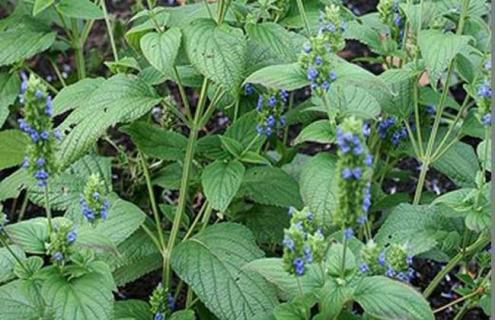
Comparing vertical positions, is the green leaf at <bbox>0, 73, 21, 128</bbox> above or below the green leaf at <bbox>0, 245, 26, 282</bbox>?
below

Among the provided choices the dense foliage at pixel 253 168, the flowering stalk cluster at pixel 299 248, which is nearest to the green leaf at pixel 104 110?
the dense foliage at pixel 253 168

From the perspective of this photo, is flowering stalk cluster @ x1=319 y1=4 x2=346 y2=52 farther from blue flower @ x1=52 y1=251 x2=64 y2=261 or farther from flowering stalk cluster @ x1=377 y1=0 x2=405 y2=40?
blue flower @ x1=52 y1=251 x2=64 y2=261

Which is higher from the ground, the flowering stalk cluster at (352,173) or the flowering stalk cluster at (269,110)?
the flowering stalk cluster at (352,173)

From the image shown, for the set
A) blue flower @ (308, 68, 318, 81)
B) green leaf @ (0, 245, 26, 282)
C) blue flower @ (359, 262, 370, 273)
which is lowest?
blue flower @ (359, 262, 370, 273)

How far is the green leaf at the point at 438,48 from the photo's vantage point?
282 centimetres

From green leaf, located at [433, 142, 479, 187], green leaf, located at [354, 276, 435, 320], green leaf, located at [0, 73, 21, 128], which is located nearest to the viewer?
green leaf, located at [354, 276, 435, 320]

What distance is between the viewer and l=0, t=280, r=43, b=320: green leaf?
248 centimetres

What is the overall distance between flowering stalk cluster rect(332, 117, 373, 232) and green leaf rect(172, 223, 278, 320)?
71 centimetres

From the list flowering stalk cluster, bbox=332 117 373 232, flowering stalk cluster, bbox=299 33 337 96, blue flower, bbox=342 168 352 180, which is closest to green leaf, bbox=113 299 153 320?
flowering stalk cluster, bbox=299 33 337 96

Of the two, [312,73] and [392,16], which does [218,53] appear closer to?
[312,73]

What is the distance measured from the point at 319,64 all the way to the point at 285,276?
487 mm

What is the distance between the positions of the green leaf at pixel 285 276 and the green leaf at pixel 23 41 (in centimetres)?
118

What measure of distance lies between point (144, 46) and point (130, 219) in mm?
442

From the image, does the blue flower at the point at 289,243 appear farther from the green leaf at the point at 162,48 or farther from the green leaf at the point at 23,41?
the green leaf at the point at 23,41
